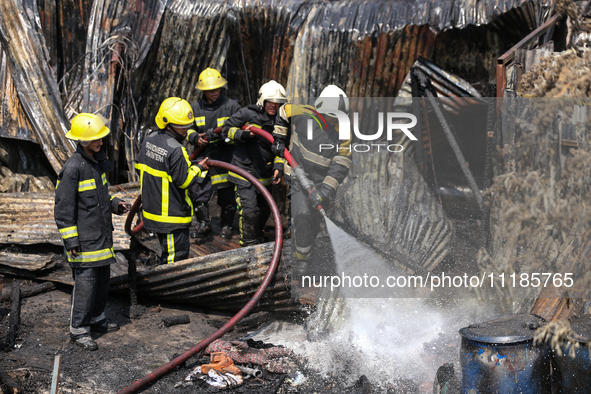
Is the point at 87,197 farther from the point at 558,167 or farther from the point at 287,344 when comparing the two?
the point at 558,167

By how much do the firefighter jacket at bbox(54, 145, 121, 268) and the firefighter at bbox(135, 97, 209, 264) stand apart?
52 cm

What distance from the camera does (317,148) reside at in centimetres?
589

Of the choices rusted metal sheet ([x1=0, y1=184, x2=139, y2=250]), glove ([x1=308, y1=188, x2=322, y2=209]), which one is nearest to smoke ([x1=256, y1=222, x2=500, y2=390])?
glove ([x1=308, y1=188, x2=322, y2=209])

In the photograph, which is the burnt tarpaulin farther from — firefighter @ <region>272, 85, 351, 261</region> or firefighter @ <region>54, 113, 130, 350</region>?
firefighter @ <region>54, 113, 130, 350</region>

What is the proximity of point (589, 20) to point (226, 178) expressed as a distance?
4.08 meters

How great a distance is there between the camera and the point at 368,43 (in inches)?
293

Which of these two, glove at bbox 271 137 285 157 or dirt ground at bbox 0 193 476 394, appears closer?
dirt ground at bbox 0 193 476 394

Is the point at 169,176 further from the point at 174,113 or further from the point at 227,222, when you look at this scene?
the point at 227,222

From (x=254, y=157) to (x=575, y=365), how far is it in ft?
13.3

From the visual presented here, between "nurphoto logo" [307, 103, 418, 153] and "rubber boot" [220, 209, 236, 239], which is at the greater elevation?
"nurphoto logo" [307, 103, 418, 153]

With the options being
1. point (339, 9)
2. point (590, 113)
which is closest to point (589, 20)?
point (590, 113)

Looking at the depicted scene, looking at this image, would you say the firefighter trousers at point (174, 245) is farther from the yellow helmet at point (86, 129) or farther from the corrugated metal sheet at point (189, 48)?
the corrugated metal sheet at point (189, 48)

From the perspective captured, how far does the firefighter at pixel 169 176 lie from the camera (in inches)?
202

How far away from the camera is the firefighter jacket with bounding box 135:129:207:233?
5117mm
